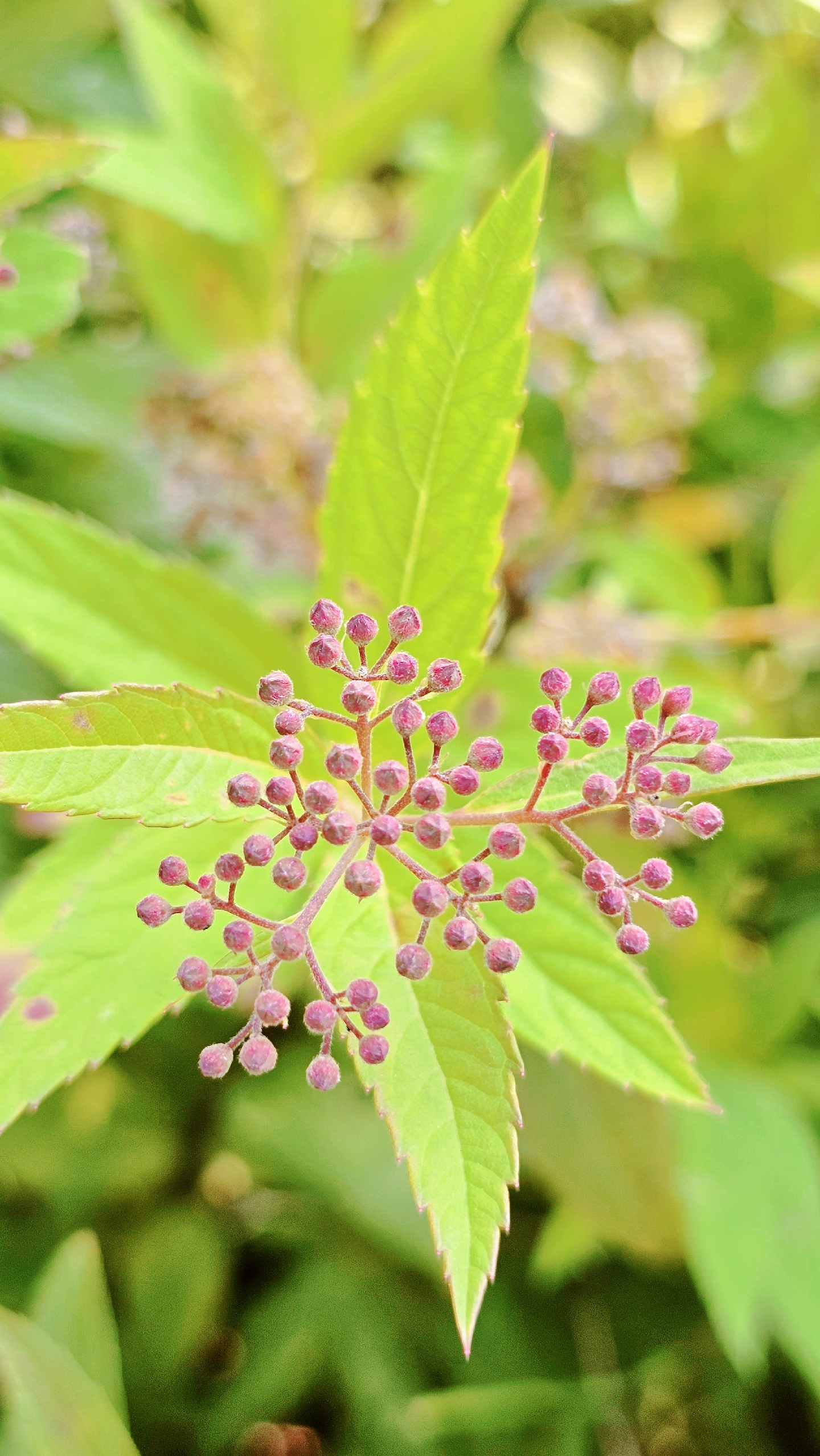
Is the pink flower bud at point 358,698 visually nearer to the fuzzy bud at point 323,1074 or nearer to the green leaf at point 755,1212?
the fuzzy bud at point 323,1074

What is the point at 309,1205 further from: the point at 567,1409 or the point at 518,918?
the point at 518,918

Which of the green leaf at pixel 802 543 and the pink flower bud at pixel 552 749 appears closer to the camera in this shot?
the pink flower bud at pixel 552 749

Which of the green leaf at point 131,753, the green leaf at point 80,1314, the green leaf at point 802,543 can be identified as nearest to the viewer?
the green leaf at point 131,753

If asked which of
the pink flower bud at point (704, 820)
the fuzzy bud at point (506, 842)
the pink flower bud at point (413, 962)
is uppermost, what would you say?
the pink flower bud at point (704, 820)

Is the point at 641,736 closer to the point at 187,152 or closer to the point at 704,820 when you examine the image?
the point at 704,820

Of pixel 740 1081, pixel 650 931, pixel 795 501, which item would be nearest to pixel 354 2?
pixel 795 501

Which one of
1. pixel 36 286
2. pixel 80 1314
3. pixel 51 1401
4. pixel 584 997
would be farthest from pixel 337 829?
pixel 80 1314

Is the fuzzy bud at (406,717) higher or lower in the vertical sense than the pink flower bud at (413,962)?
higher

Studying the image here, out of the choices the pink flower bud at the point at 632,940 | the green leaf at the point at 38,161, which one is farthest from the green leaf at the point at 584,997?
the green leaf at the point at 38,161
